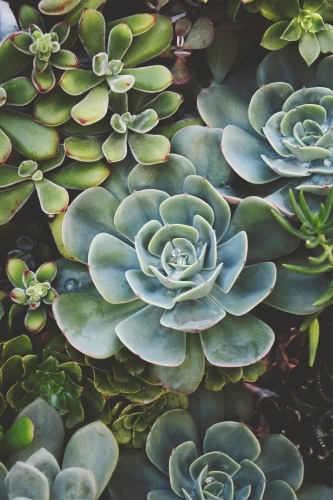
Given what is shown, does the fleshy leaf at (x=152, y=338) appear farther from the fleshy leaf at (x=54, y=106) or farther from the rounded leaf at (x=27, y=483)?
the fleshy leaf at (x=54, y=106)

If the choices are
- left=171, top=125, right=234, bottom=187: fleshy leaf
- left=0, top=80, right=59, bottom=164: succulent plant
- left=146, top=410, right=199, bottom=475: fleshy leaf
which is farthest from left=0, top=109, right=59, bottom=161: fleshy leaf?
left=146, top=410, right=199, bottom=475: fleshy leaf

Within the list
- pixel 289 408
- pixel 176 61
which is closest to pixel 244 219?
pixel 176 61

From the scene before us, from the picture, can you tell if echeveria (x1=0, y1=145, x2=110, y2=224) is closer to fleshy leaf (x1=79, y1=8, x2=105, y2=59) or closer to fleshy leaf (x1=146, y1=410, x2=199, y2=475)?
fleshy leaf (x1=79, y1=8, x2=105, y2=59)

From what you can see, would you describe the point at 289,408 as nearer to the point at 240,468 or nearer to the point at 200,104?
the point at 240,468

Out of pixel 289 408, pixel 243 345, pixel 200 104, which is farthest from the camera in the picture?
pixel 289 408

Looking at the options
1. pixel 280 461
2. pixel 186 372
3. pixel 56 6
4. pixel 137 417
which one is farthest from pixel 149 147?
pixel 280 461

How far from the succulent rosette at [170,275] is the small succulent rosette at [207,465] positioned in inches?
6.5

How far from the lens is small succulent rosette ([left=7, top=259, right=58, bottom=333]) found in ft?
3.44

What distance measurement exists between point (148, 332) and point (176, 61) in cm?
53

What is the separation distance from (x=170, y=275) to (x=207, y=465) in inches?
14.4

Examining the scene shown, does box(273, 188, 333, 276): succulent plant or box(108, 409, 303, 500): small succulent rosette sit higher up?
box(273, 188, 333, 276): succulent plant

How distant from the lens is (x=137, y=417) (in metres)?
1.15

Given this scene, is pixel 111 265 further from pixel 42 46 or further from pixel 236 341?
pixel 42 46

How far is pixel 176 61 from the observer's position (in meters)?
1.13
